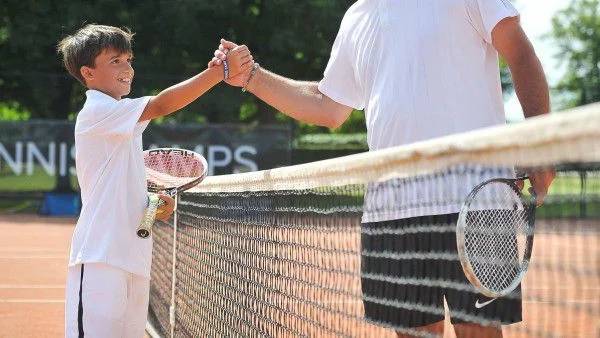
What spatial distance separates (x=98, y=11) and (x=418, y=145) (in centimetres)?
2211

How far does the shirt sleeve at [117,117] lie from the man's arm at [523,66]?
1293 mm

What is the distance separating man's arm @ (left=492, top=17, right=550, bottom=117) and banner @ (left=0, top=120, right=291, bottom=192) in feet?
52.2

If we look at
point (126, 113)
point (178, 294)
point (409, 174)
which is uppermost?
point (126, 113)

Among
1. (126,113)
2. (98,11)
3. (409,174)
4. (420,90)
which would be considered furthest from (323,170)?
(98,11)

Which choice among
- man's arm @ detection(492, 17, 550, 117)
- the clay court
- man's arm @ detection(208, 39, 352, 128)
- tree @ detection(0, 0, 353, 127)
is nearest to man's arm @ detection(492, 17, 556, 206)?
man's arm @ detection(492, 17, 550, 117)

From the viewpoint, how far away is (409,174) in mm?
2543

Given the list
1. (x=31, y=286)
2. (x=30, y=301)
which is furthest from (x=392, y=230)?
(x=31, y=286)

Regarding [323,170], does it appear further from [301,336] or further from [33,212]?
[33,212]

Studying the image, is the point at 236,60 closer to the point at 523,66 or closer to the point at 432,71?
the point at 432,71

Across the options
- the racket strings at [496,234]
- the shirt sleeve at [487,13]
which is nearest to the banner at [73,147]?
the shirt sleeve at [487,13]

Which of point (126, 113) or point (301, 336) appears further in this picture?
point (126, 113)

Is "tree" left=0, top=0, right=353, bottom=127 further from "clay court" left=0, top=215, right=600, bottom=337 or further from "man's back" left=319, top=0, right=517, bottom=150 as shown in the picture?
"man's back" left=319, top=0, right=517, bottom=150

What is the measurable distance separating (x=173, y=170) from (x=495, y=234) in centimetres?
220

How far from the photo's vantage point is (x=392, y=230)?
3033 millimetres
